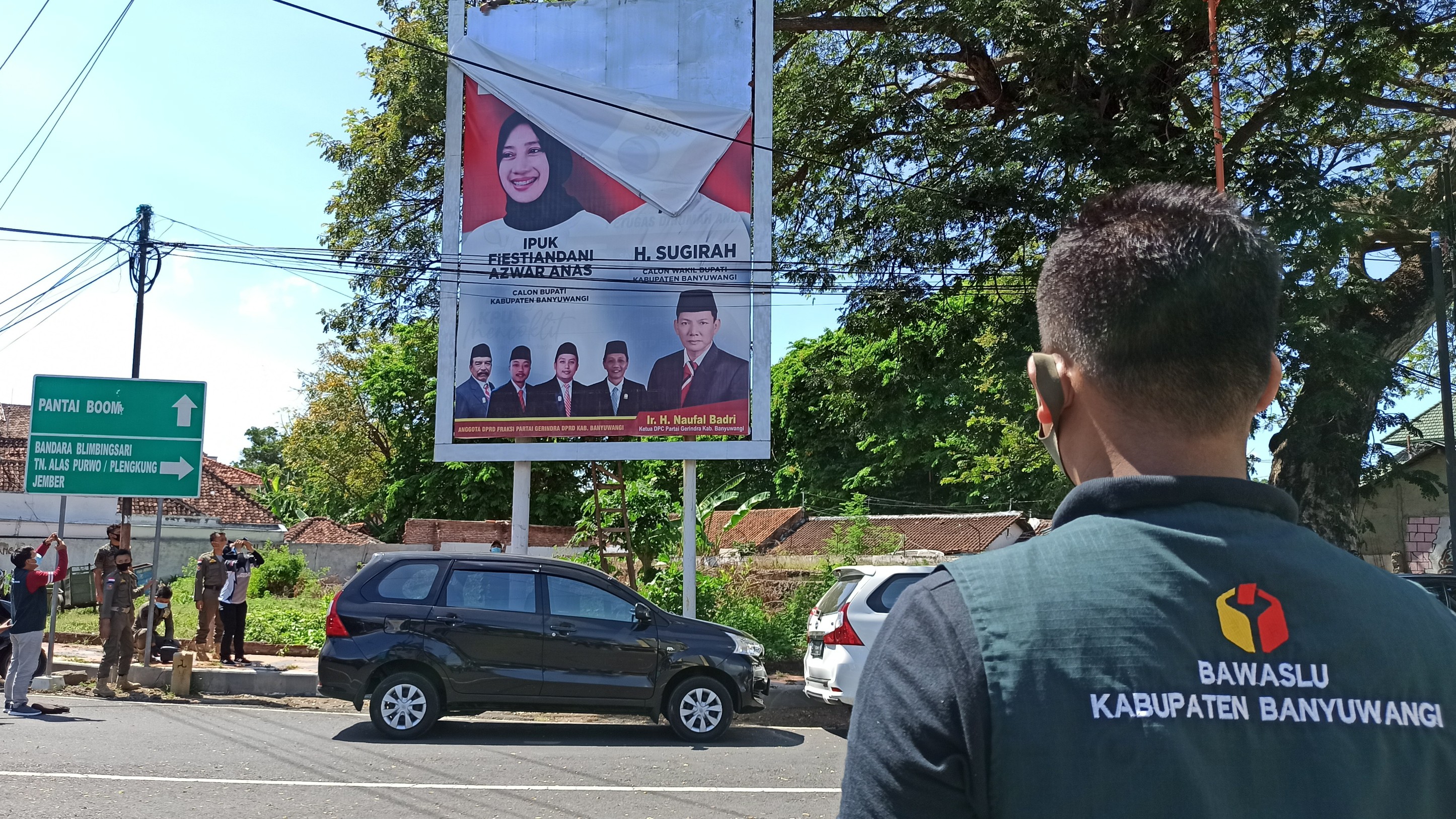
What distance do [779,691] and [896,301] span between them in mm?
6002

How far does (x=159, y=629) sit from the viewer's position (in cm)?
1480

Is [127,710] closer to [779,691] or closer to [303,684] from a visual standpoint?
[303,684]

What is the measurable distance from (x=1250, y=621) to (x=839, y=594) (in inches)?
394

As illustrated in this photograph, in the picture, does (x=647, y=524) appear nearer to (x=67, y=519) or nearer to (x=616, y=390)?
(x=616, y=390)

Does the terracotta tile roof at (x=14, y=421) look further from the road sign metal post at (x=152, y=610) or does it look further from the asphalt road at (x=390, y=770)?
the asphalt road at (x=390, y=770)

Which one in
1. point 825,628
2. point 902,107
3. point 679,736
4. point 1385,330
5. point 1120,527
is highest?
point 902,107

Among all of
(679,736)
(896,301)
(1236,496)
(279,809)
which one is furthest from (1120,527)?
(896,301)

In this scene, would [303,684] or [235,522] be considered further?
[235,522]

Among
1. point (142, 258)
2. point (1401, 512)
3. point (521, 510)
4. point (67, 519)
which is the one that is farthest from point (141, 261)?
point (1401, 512)

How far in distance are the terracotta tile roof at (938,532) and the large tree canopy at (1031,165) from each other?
13837 millimetres

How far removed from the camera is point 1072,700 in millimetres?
1257

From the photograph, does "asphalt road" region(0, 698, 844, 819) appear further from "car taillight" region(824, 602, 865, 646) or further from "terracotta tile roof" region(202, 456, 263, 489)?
"terracotta tile roof" region(202, 456, 263, 489)

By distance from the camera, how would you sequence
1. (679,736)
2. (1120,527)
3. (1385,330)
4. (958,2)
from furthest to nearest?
(1385,330), (958,2), (679,736), (1120,527)

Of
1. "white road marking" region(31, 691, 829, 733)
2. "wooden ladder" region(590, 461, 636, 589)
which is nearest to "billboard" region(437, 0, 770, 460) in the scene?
"wooden ladder" region(590, 461, 636, 589)
